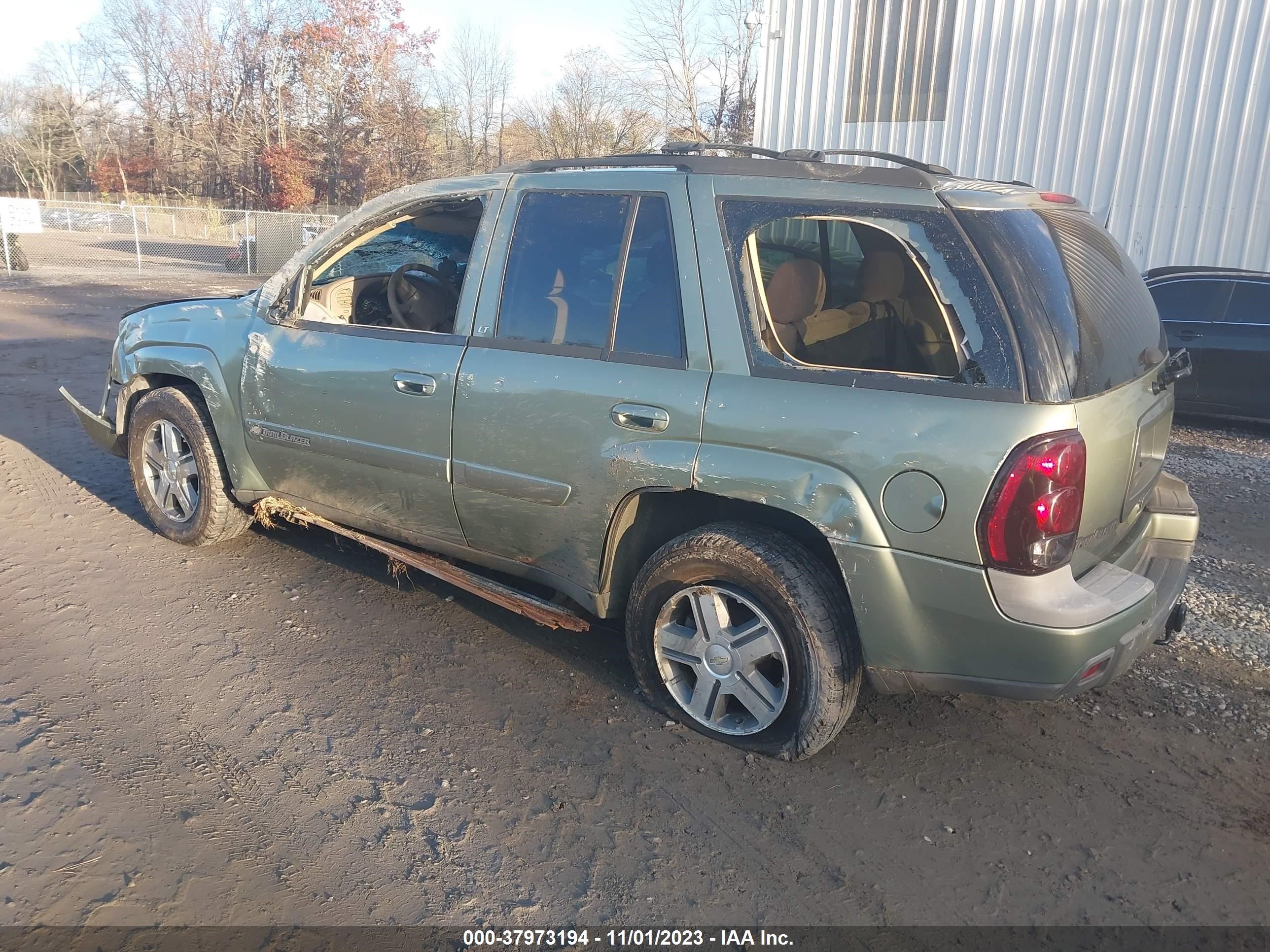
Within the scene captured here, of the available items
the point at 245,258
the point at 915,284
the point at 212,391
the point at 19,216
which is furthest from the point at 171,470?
the point at 245,258

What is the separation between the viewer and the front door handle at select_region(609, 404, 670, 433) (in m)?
3.18

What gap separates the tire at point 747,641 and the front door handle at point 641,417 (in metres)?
0.40

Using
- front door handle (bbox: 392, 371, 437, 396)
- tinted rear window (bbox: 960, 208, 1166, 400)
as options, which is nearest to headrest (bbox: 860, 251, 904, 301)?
tinted rear window (bbox: 960, 208, 1166, 400)

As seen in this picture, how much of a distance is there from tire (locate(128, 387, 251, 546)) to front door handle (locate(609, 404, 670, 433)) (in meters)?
2.50

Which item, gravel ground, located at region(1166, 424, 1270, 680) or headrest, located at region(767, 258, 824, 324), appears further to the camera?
gravel ground, located at region(1166, 424, 1270, 680)

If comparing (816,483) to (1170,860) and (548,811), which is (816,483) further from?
(1170,860)

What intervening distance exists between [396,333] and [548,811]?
80.6 inches

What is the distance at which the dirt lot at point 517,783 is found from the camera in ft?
8.57

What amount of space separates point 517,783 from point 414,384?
5.32ft

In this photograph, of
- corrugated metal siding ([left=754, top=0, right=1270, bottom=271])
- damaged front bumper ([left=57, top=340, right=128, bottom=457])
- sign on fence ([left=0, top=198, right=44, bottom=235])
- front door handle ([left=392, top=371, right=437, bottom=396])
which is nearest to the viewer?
front door handle ([left=392, top=371, right=437, bottom=396])

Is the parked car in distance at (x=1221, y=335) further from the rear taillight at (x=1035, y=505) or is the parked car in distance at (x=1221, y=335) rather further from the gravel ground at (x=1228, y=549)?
the rear taillight at (x=1035, y=505)

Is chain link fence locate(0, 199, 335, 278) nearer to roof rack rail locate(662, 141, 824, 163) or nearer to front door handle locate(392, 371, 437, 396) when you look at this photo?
front door handle locate(392, 371, 437, 396)

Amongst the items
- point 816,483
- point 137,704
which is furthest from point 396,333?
point 816,483

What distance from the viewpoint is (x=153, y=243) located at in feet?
107
